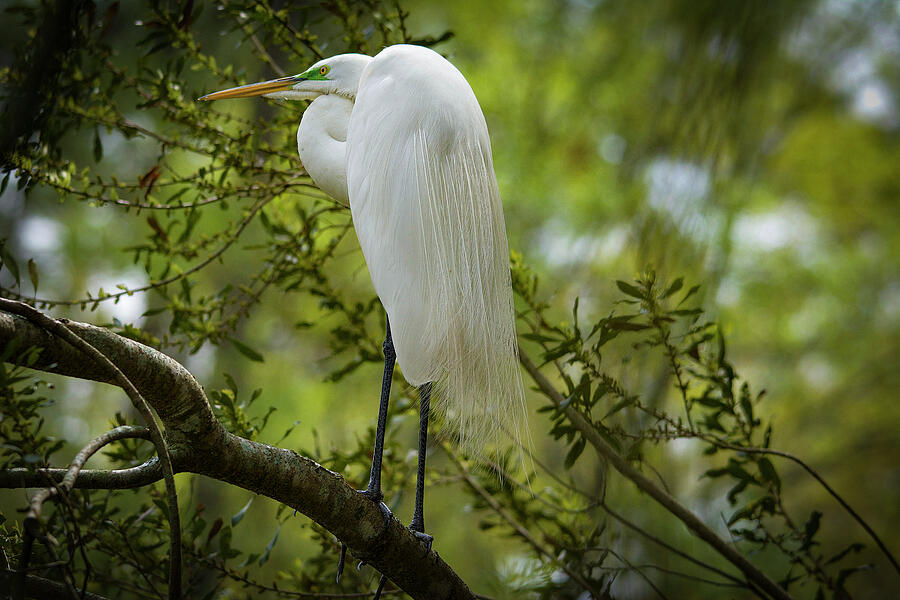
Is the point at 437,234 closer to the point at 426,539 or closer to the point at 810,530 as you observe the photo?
the point at 426,539

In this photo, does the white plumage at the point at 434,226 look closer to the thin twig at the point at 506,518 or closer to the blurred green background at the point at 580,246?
the thin twig at the point at 506,518

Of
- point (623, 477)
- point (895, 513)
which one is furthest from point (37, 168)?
point (895, 513)

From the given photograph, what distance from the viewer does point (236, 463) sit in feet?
2.94

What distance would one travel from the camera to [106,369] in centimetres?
70

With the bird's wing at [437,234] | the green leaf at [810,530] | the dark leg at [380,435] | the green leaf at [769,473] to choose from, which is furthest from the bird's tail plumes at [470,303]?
the green leaf at [810,530]

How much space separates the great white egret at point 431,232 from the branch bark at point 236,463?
0.10m

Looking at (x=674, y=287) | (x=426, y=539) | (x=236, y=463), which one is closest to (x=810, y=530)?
(x=674, y=287)

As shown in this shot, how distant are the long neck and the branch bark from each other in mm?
527

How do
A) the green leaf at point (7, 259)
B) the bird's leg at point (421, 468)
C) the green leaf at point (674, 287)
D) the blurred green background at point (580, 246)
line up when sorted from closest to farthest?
the green leaf at point (7, 259) → the green leaf at point (674, 287) → the bird's leg at point (421, 468) → the blurred green background at point (580, 246)

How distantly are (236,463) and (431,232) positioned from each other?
48 centimetres

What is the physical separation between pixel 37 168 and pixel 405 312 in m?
0.67

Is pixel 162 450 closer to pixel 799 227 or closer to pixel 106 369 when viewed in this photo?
pixel 106 369

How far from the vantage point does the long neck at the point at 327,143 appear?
128cm

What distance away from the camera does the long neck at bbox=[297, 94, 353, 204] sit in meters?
1.28
